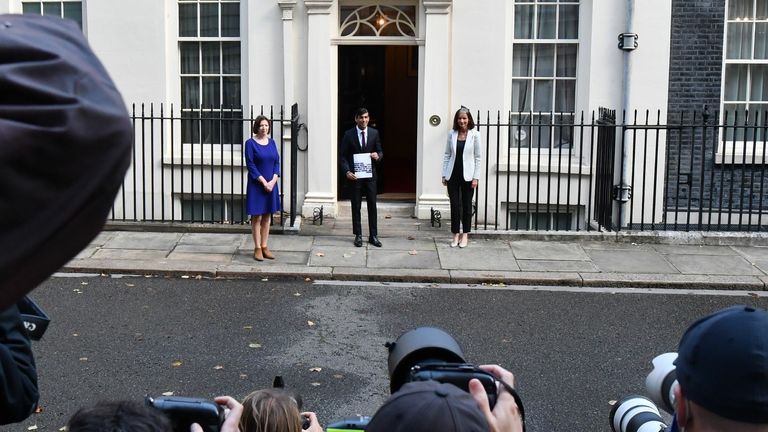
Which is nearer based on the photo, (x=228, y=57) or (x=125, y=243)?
(x=125, y=243)

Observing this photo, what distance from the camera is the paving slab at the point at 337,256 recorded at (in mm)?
11406

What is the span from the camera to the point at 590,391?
7.06 metres

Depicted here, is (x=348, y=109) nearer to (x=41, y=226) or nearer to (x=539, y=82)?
(x=539, y=82)

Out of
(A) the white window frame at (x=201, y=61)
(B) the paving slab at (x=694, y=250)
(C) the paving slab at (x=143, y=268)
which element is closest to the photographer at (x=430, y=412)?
(C) the paving slab at (x=143, y=268)

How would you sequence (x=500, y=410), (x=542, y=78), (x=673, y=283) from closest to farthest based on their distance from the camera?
(x=500, y=410)
(x=673, y=283)
(x=542, y=78)

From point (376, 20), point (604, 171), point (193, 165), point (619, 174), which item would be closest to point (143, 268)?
point (193, 165)

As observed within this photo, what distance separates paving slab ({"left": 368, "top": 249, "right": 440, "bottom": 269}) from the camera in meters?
11.4

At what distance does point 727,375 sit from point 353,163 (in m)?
10.5

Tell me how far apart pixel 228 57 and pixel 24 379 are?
1211cm

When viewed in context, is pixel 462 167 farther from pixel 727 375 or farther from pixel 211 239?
pixel 727 375

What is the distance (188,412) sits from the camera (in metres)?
2.70

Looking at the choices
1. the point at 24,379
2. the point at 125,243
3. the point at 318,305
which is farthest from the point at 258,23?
the point at 24,379

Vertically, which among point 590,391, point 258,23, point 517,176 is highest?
point 258,23

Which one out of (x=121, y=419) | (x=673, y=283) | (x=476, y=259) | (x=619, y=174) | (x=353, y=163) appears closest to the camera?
(x=121, y=419)
